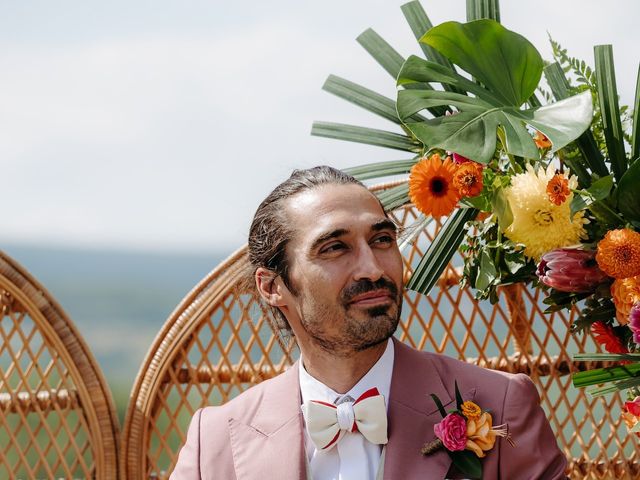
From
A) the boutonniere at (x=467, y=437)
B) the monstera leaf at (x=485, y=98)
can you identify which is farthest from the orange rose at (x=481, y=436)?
the monstera leaf at (x=485, y=98)

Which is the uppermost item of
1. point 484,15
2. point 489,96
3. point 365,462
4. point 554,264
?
point 484,15

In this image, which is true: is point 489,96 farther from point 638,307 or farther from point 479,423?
point 479,423

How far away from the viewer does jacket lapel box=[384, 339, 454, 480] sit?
1.71 meters

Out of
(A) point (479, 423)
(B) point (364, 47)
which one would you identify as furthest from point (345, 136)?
(A) point (479, 423)

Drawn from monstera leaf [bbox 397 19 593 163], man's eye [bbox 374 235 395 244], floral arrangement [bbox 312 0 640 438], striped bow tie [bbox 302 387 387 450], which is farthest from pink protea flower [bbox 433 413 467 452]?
monstera leaf [bbox 397 19 593 163]

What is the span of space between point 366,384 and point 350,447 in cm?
13

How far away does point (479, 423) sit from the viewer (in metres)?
1.71

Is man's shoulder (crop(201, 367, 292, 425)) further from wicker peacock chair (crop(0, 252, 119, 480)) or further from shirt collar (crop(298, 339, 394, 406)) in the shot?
wicker peacock chair (crop(0, 252, 119, 480))

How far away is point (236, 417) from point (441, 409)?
46cm

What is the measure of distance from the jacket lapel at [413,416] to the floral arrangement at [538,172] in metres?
0.23

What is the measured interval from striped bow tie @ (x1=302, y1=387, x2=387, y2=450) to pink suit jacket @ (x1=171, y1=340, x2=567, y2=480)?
4 cm

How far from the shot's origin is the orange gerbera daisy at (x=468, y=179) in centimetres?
174

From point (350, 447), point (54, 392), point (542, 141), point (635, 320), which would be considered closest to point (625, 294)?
point (635, 320)

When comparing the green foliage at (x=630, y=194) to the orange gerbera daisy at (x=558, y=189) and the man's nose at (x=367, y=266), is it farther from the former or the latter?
the man's nose at (x=367, y=266)
